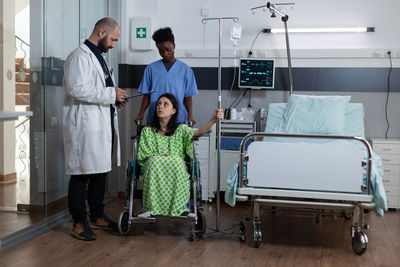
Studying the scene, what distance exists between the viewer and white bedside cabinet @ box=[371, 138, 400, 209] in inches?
177

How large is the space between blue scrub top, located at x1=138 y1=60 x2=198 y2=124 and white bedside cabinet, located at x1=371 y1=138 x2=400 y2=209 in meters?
1.82

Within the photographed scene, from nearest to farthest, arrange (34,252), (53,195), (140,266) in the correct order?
(140,266)
(34,252)
(53,195)

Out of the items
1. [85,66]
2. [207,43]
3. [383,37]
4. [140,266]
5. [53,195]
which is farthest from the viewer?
[207,43]

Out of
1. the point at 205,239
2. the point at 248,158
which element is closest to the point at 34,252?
the point at 205,239

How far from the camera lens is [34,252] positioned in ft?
10.3

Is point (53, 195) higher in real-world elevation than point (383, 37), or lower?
lower

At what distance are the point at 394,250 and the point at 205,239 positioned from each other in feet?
4.16

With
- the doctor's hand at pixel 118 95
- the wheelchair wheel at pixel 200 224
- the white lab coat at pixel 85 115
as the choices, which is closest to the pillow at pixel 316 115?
the wheelchair wheel at pixel 200 224

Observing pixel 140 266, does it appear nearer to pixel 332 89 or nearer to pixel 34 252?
pixel 34 252

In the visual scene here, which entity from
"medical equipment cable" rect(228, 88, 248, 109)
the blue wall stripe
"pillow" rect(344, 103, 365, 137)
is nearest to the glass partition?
the blue wall stripe


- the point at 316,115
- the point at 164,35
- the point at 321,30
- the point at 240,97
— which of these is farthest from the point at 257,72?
the point at 164,35

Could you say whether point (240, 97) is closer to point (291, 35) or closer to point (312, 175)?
point (291, 35)

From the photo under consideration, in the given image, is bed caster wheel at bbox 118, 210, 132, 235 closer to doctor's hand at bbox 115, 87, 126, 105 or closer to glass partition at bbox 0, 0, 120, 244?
glass partition at bbox 0, 0, 120, 244

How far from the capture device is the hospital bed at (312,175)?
122 inches
